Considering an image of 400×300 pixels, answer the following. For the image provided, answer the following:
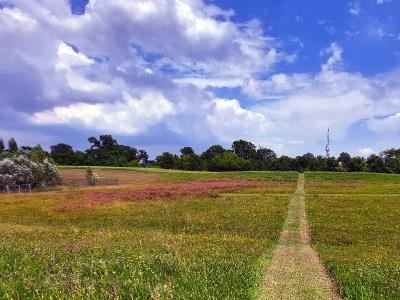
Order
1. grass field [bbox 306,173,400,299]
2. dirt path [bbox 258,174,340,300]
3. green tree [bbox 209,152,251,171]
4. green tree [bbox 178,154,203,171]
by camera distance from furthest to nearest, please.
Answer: green tree [bbox 178,154,203,171] → green tree [bbox 209,152,251,171] → grass field [bbox 306,173,400,299] → dirt path [bbox 258,174,340,300]

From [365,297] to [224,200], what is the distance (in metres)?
38.2

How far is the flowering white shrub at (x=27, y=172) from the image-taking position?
81.9 meters

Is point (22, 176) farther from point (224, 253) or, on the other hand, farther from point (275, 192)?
point (224, 253)

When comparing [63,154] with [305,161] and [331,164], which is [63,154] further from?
[331,164]

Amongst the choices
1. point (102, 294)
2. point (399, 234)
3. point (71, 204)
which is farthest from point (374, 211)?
point (102, 294)

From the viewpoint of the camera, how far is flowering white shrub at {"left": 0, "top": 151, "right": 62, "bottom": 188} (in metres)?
81.9

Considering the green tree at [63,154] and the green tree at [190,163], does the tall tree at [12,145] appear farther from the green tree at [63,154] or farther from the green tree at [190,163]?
the green tree at [190,163]

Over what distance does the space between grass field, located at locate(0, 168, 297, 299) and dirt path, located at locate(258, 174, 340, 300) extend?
563 mm

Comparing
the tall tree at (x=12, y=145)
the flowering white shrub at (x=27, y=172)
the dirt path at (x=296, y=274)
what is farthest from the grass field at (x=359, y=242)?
the tall tree at (x=12, y=145)

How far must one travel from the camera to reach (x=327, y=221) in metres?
36.9

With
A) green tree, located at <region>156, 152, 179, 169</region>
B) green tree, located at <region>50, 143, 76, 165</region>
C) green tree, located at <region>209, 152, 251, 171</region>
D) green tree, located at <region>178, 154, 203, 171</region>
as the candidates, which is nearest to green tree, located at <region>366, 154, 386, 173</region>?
green tree, located at <region>209, 152, 251, 171</region>

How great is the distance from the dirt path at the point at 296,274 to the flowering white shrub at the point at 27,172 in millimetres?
62499

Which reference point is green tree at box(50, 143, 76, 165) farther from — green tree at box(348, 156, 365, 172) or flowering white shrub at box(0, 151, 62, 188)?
green tree at box(348, 156, 365, 172)

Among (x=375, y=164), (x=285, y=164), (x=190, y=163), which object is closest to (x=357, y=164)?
(x=375, y=164)
